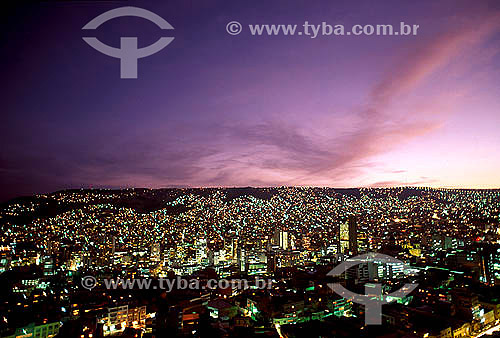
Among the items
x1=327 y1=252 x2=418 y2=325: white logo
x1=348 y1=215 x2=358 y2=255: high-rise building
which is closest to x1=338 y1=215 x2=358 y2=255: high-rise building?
x1=348 y1=215 x2=358 y2=255: high-rise building

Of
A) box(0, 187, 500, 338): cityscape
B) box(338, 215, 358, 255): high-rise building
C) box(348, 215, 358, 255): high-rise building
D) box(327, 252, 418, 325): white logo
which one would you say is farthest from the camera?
box(348, 215, 358, 255): high-rise building

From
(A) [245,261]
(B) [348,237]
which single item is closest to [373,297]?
(A) [245,261]

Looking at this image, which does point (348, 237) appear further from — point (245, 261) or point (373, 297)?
point (373, 297)

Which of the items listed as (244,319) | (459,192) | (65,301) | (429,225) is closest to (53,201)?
(65,301)

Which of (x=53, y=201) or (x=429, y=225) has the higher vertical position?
(x=53, y=201)

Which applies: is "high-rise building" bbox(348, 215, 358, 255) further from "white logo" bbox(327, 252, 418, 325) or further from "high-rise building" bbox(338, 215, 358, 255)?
"white logo" bbox(327, 252, 418, 325)

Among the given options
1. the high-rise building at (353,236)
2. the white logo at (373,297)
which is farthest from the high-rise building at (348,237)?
the white logo at (373,297)

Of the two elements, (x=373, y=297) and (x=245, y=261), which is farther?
(x=245, y=261)

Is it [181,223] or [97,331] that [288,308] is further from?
[181,223]

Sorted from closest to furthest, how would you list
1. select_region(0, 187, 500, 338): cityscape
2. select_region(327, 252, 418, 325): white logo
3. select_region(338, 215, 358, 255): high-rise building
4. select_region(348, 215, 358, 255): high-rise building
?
select_region(0, 187, 500, 338): cityscape → select_region(327, 252, 418, 325): white logo → select_region(338, 215, 358, 255): high-rise building → select_region(348, 215, 358, 255): high-rise building
